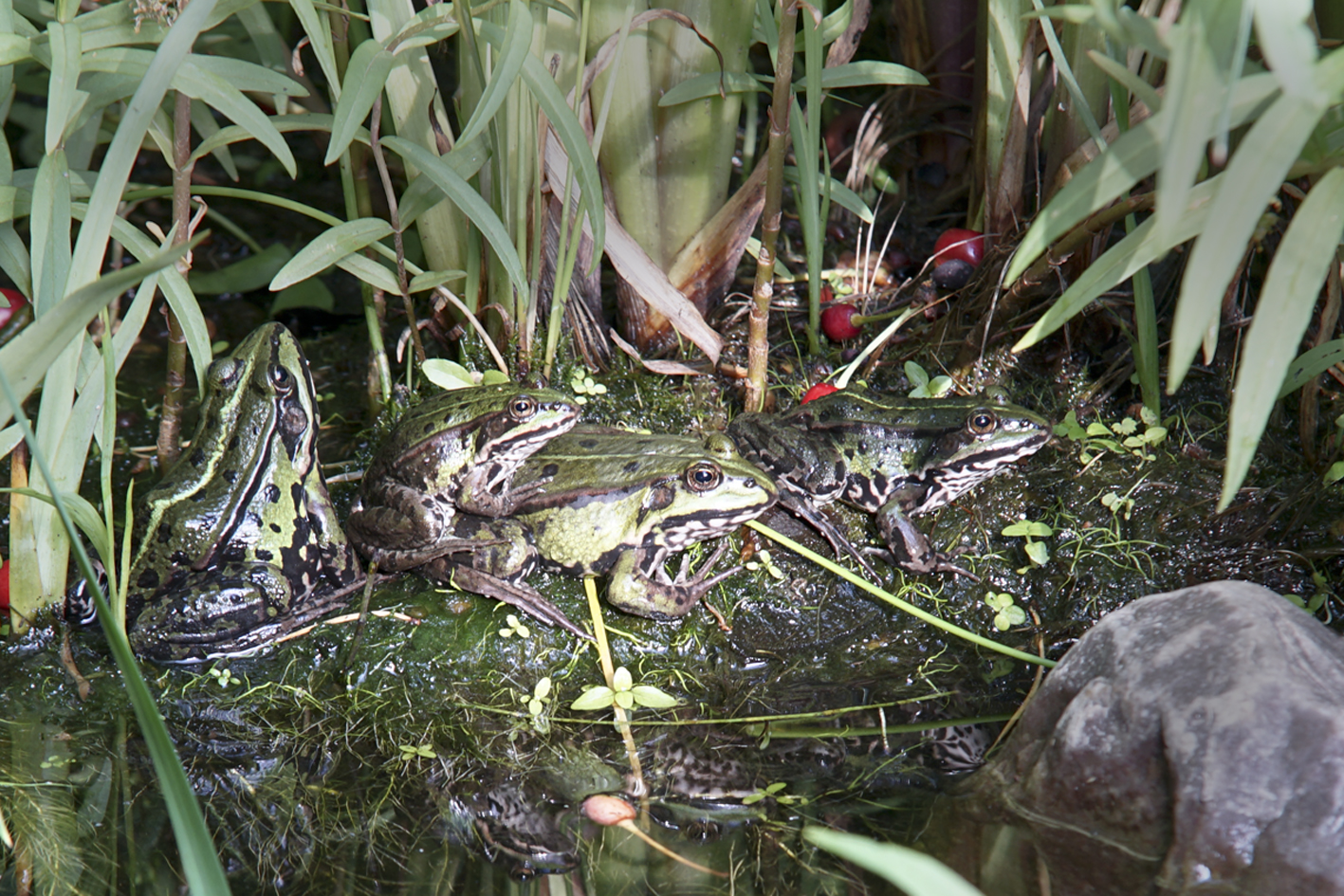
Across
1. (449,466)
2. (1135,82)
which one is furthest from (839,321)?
(1135,82)

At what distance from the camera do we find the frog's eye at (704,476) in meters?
3.10

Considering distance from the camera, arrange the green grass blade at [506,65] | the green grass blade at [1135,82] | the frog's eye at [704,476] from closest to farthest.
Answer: the green grass blade at [1135,82] → the green grass blade at [506,65] → the frog's eye at [704,476]

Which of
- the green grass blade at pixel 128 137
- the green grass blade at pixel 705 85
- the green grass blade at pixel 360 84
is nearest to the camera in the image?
the green grass blade at pixel 128 137

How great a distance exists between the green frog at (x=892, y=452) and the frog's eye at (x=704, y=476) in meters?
0.29

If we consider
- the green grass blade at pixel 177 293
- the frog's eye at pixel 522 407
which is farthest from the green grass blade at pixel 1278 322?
the green grass blade at pixel 177 293

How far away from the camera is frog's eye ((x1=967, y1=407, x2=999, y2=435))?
3158mm

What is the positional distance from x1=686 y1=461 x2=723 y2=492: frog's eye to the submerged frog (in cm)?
118

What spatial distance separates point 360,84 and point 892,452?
6.45ft

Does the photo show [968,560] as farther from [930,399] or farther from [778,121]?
[778,121]

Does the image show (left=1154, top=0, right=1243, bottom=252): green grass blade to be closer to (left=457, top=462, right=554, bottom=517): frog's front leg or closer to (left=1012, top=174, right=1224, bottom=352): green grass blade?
(left=1012, top=174, right=1224, bottom=352): green grass blade

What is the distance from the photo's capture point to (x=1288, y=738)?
2.19 meters

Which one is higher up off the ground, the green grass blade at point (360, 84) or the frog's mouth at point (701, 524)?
the green grass blade at point (360, 84)

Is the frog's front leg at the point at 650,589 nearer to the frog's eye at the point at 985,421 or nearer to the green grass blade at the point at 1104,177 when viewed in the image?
the frog's eye at the point at 985,421

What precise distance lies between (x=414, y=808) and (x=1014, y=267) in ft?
6.67
